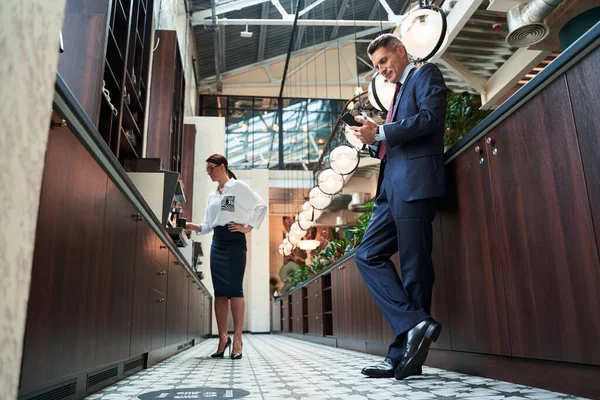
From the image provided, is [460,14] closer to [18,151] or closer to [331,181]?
[331,181]

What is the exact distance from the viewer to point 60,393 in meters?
1.30

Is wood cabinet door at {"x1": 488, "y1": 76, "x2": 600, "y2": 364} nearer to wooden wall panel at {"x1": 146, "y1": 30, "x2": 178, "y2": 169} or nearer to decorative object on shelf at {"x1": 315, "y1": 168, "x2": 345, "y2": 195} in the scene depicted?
decorative object on shelf at {"x1": 315, "y1": 168, "x2": 345, "y2": 195}

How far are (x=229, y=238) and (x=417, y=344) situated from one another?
1887mm

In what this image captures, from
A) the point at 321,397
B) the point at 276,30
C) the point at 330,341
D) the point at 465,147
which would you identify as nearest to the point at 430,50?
the point at 465,147

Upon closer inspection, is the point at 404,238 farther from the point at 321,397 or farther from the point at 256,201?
the point at 256,201

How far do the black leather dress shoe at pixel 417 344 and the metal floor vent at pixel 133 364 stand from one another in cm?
122

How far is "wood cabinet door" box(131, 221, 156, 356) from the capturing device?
7.22ft

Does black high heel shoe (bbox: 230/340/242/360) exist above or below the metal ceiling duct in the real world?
below

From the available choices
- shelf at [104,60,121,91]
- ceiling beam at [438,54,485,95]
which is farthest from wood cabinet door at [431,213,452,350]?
ceiling beam at [438,54,485,95]

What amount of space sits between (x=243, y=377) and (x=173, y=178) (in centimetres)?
223

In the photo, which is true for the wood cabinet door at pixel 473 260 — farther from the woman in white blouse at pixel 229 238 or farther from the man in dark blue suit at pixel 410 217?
the woman in white blouse at pixel 229 238

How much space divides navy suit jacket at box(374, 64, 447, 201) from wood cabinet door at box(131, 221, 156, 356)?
1.22 m

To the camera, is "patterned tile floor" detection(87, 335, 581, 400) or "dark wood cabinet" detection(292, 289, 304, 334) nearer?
"patterned tile floor" detection(87, 335, 581, 400)

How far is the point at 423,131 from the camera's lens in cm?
190
